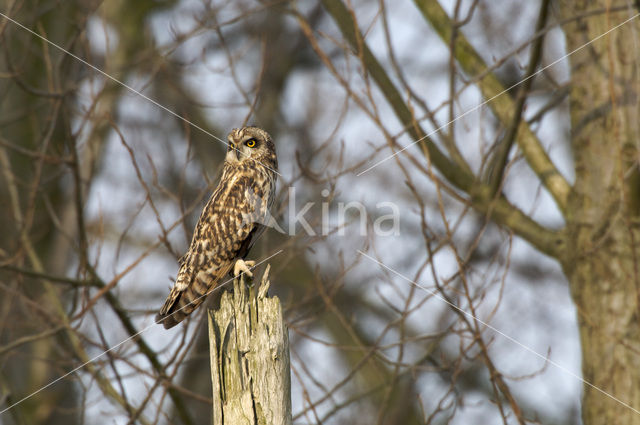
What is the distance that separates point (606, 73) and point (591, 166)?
68cm

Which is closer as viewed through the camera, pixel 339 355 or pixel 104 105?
pixel 104 105

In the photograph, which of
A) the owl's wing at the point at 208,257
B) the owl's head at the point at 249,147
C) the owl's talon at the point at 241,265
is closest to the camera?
the owl's talon at the point at 241,265

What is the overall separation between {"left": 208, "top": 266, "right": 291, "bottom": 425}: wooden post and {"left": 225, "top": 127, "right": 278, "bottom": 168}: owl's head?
1.91m

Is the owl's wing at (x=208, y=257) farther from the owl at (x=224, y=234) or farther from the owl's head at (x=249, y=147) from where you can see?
the owl's head at (x=249, y=147)

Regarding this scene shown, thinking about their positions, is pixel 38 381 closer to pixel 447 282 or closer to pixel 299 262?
pixel 299 262

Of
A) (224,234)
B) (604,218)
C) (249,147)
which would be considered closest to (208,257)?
(224,234)

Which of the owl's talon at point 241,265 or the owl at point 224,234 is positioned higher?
the owl at point 224,234

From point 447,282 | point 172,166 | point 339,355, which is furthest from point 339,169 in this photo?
point 339,355

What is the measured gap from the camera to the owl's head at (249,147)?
4.83 meters

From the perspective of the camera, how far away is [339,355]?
11156 millimetres

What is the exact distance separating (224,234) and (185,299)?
0.44 m

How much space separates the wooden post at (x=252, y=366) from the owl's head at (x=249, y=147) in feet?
6.25

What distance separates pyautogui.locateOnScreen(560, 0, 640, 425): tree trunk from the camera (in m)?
4.87

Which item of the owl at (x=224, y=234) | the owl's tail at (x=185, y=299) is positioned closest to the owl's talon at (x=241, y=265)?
the owl at (x=224, y=234)
